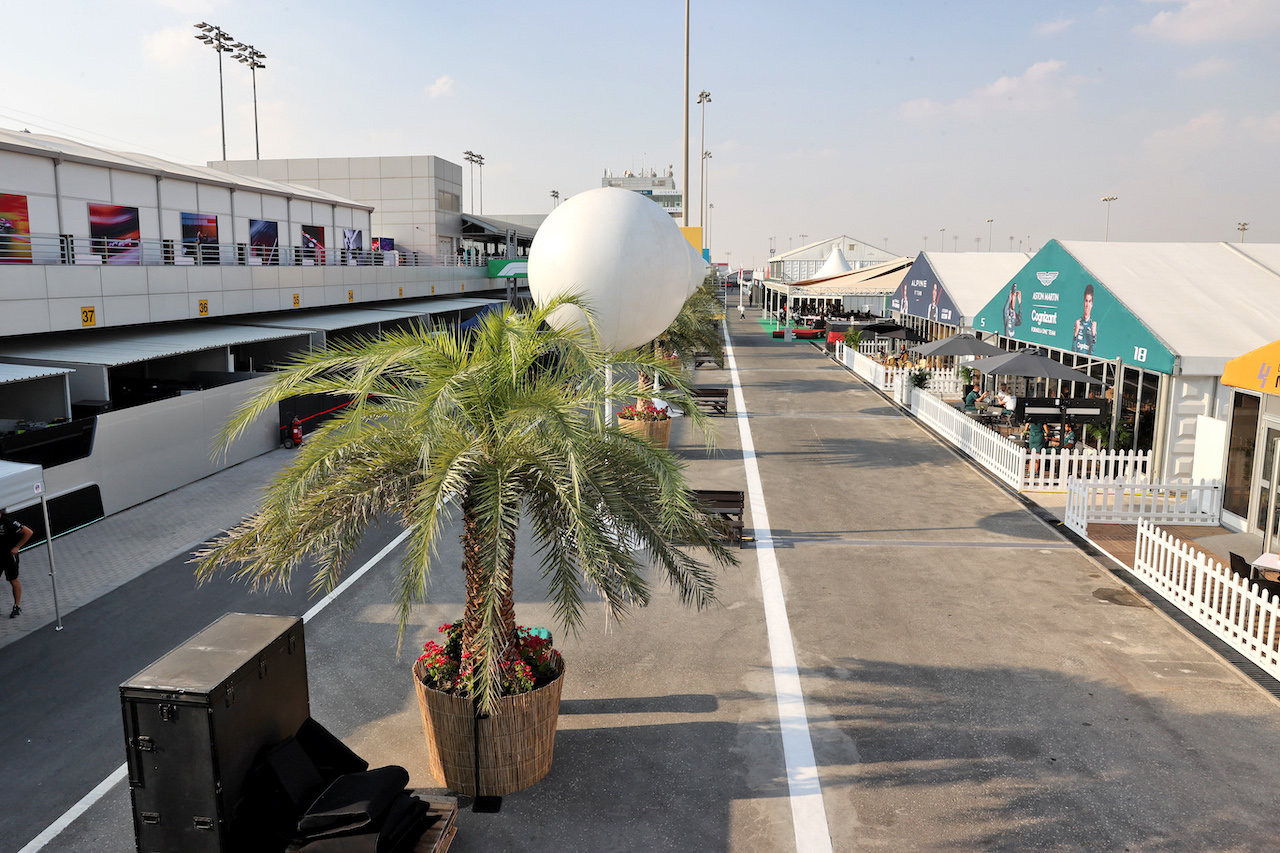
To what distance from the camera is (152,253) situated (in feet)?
73.0

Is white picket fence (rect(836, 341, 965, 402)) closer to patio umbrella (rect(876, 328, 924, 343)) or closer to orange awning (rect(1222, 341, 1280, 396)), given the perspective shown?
patio umbrella (rect(876, 328, 924, 343))

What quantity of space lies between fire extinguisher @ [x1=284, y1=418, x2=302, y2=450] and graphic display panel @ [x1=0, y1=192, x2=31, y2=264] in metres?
6.09

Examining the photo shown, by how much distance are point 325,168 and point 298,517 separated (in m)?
47.8

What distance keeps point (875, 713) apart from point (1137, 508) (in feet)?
26.3

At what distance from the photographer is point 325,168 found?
158ft

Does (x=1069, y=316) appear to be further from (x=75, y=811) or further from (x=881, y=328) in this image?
(x=75, y=811)

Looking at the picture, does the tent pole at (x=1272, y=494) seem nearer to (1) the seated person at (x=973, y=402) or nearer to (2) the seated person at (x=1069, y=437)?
(2) the seated person at (x=1069, y=437)

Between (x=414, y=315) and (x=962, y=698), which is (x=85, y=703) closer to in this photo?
(x=962, y=698)

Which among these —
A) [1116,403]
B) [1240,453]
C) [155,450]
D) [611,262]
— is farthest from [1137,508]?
[155,450]

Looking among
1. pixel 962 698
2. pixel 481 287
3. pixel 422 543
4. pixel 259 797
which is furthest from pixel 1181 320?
pixel 481 287

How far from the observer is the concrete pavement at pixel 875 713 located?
5.78 metres

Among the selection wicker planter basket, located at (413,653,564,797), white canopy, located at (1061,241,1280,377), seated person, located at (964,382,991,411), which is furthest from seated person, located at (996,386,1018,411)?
wicker planter basket, located at (413,653,564,797)

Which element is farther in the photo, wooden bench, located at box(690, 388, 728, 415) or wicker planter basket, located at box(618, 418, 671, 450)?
wooden bench, located at box(690, 388, 728, 415)

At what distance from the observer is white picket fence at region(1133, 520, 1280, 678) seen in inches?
316
